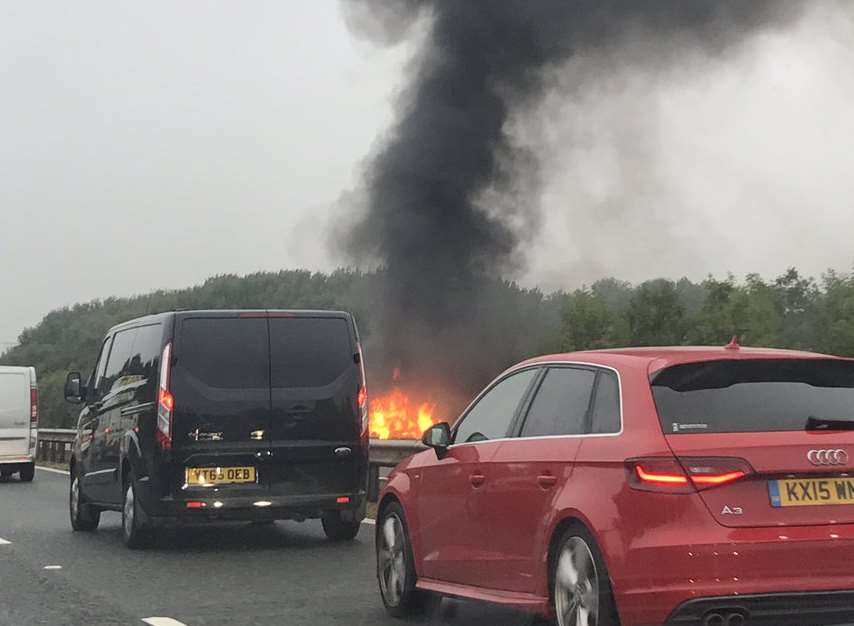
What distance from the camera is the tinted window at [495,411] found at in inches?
285

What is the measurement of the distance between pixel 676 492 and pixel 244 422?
22.4 feet

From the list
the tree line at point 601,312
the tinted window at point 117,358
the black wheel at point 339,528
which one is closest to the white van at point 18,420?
the tinted window at point 117,358

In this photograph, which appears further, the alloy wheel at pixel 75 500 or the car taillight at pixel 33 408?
the car taillight at pixel 33 408

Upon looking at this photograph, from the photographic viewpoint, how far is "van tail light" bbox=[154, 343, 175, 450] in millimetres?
11719

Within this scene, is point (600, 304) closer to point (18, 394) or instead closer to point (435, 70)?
point (435, 70)

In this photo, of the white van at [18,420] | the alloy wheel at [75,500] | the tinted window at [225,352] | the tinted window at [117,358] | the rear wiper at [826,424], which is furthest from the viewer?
the white van at [18,420]

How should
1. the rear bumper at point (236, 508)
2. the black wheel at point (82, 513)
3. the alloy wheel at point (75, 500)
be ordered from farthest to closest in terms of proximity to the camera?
the alloy wheel at point (75, 500), the black wheel at point (82, 513), the rear bumper at point (236, 508)

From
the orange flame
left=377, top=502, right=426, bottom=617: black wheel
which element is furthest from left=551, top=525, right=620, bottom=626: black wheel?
the orange flame

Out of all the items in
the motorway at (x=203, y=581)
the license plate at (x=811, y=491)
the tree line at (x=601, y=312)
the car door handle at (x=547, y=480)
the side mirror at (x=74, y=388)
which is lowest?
the motorway at (x=203, y=581)

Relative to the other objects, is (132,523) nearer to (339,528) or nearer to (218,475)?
(218,475)

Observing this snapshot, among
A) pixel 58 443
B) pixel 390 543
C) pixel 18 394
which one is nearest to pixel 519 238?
pixel 58 443

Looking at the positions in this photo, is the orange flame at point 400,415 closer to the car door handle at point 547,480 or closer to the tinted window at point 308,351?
the tinted window at point 308,351

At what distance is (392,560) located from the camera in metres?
8.42

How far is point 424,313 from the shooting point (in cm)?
7819
